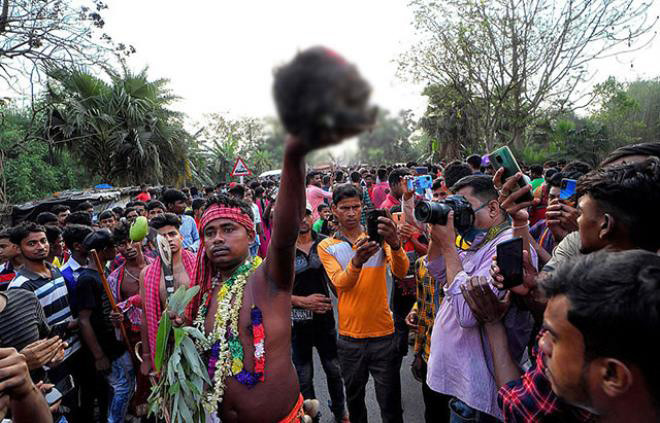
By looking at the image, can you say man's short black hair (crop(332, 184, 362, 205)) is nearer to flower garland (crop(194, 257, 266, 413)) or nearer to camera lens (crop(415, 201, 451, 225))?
camera lens (crop(415, 201, 451, 225))

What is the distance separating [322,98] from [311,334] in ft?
10.9

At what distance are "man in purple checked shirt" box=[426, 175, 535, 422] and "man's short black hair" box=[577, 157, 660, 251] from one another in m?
0.60

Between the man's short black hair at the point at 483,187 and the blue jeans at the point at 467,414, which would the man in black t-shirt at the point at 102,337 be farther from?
the man's short black hair at the point at 483,187

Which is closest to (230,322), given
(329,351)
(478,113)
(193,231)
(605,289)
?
(605,289)

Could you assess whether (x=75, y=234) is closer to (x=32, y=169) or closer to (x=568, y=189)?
(x=568, y=189)

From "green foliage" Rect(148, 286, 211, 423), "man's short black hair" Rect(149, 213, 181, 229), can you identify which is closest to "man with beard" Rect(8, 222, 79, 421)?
"man's short black hair" Rect(149, 213, 181, 229)

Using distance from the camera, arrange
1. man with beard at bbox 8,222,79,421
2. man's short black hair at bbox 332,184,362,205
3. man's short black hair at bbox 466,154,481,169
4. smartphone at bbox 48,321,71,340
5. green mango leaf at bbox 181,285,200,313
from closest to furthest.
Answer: green mango leaf at bbox 181,285,200,313 → smartphone at bbox 48,321,71,340 → man with beard at bbox 8,222,79,421 → man's short black hair at bbox 332,184,362,205 → man's short black hair at bbox 466,154,481,169

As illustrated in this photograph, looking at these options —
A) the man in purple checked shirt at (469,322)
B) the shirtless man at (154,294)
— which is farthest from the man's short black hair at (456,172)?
the shirtless man at (154,294)

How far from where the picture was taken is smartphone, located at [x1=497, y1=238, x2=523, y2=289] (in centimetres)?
168

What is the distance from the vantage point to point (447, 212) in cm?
207

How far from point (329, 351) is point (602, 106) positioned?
49.5ft

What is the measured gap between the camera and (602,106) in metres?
14.2

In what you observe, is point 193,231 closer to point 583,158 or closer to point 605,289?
point 605,289

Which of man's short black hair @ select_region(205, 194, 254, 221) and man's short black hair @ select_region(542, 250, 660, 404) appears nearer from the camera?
man's short black hair @ select_region(542, 250, 660, 404)
